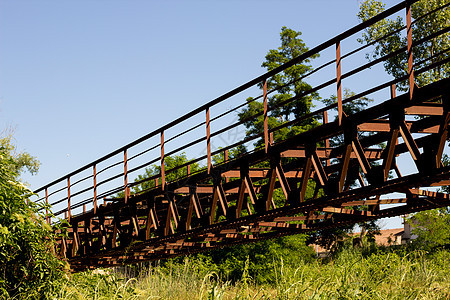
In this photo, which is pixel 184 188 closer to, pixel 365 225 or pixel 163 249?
pixel 163 249

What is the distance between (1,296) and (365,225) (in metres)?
37.0

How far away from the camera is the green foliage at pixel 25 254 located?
11.9 meters

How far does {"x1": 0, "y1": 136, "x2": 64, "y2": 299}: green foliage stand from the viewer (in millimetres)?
11922

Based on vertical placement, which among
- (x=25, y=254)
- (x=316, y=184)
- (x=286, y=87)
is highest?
(x=286, y=87)

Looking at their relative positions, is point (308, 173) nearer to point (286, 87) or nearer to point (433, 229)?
point (433, 229)

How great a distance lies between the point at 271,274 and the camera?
32.9 metres

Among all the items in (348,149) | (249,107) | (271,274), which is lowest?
(271,274)

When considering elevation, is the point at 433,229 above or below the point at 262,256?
above

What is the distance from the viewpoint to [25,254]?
1248 centimetres

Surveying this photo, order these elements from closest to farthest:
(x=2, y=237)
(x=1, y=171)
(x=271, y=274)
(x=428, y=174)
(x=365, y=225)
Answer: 1. (x=428, y=174)
2. (x=2, y=237)
3. (x=1, y=171)
4. (x=271, y=274)
5. (x=365, y=225)

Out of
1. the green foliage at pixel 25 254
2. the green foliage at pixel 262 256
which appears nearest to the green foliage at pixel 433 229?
the green foliage at pixel 262 256

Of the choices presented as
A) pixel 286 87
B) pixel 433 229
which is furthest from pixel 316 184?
pixel 286 87

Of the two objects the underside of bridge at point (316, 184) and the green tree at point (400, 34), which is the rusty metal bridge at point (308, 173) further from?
the green tree at point (400, 34)

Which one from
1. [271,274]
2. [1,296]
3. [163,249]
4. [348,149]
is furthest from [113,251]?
[271,274]
